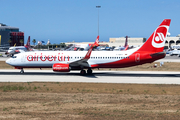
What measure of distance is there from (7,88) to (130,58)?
19241 mm

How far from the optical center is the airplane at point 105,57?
39.1 m

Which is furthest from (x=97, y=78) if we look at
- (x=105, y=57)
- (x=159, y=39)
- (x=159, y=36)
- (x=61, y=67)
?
(x=159, y=36)

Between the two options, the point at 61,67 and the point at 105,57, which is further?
the point at 105,57

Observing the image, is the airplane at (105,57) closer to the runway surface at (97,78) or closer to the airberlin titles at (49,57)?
the airberlin titles at (49,57)

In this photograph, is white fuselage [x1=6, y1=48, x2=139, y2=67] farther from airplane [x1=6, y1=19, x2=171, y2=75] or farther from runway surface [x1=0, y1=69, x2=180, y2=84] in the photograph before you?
runway surface [x1=0, y1=69, x2=180, y2=84]

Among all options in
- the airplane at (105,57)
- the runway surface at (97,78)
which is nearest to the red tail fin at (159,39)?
the airplane at (105,57)

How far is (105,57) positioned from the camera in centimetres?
4000

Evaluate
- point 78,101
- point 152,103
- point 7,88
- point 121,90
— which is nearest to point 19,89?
point 7,88

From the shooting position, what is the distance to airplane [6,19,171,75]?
3906cm

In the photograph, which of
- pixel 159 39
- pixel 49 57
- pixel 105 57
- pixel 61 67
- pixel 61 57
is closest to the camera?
pixel 61 67

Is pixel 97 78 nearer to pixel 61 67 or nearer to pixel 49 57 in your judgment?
pixel 61 67

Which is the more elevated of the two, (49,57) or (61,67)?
(49,57)

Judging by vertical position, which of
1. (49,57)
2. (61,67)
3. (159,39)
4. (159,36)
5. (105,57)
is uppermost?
(159,36)

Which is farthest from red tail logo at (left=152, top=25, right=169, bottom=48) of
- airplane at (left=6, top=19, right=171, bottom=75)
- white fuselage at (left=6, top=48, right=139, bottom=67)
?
white fuselage at (left=6, top=48, right=139, bottom=67)
